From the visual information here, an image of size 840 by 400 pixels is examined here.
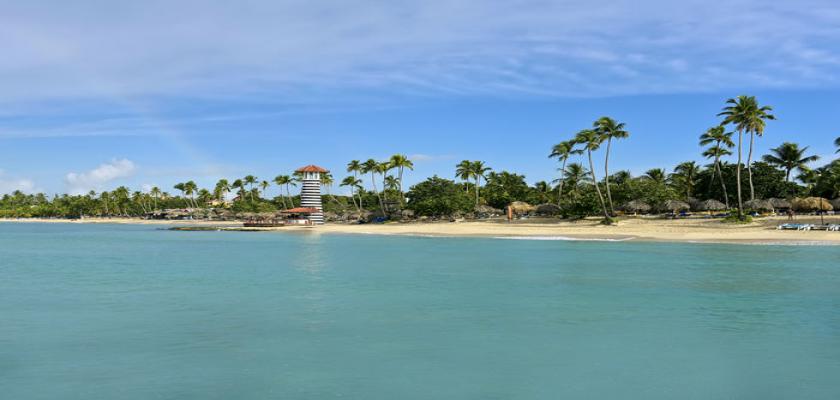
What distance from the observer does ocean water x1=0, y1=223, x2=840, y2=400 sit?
10.3 metres

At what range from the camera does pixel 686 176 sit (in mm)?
77125

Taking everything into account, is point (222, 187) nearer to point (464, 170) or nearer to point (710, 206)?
point (464, 170)

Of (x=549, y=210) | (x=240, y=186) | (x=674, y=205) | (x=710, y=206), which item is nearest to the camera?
(x=710, y=206)

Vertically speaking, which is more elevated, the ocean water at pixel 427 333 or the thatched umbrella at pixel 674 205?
the thatched umbrella at pixel 674 205

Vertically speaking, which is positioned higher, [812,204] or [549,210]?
[549,210]

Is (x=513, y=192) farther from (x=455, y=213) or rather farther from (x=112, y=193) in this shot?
(x=112, y=193)

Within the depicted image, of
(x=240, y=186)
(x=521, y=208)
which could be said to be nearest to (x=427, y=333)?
(x=521, y=208)

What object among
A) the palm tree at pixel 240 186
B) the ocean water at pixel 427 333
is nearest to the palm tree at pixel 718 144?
the ocean water at pixel 427 333

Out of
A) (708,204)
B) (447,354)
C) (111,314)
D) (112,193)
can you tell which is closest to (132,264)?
(111,314)

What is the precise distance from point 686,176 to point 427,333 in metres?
72.3

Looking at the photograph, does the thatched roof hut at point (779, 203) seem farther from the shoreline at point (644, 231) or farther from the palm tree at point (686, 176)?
the palm tree at point (686, 176)

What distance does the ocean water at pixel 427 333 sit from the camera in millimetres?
10281

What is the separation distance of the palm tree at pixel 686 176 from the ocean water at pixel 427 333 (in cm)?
5111

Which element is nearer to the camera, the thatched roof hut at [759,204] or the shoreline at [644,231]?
the shoreline at [644,231]
